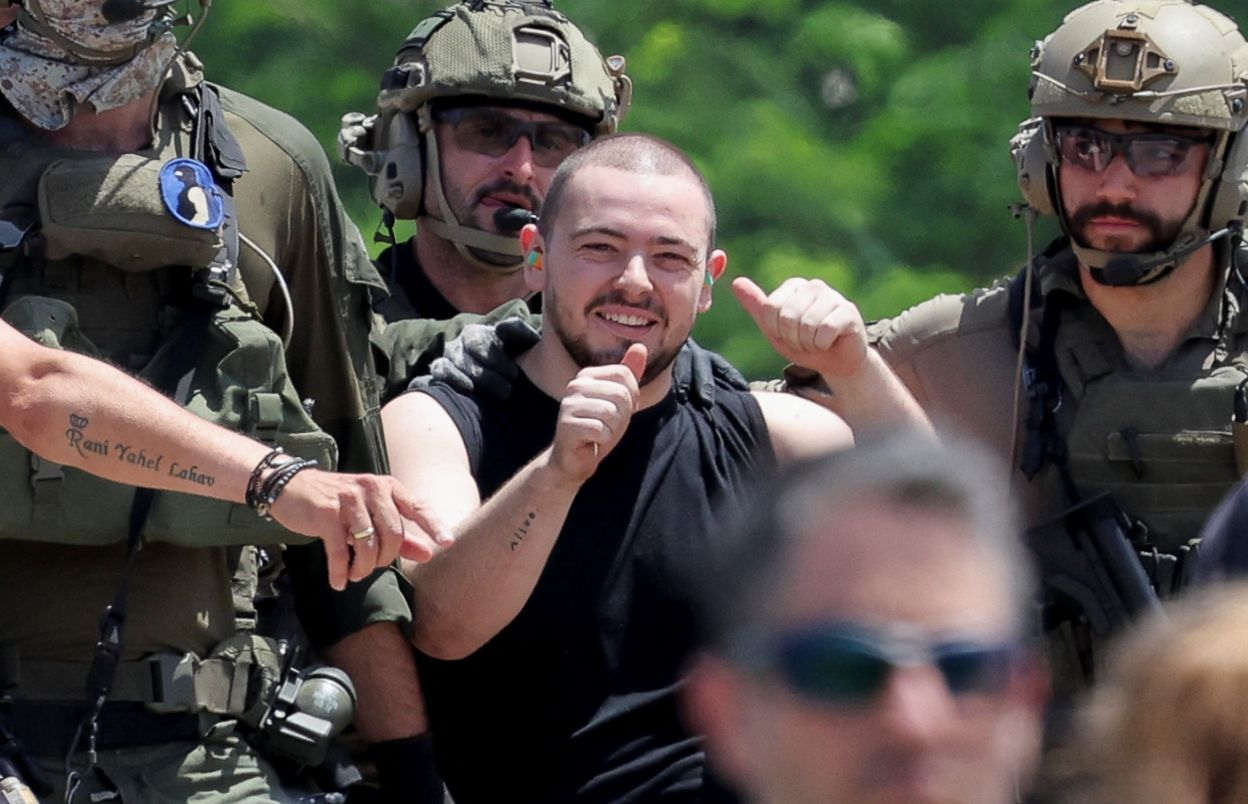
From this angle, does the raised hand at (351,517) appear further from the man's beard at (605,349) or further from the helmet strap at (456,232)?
the helmet strap at (456,232)

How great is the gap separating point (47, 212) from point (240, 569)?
2.67 ft

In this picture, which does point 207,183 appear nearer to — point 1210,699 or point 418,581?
point 418,581

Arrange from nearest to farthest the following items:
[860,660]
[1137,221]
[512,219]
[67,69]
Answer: [860,660], [67,69], [1137,221], [512,219]

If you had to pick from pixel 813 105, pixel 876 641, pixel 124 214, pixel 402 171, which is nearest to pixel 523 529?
pixel 124 214

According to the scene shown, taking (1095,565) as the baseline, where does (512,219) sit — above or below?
above

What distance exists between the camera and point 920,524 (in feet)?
7.73

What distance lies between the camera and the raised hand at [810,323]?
184 inches

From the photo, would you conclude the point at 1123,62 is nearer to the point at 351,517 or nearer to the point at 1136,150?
the point at 1136,150

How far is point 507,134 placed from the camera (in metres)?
6.50

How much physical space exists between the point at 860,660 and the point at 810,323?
8.03ft

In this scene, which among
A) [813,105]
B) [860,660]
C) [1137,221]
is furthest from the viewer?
[813,105]

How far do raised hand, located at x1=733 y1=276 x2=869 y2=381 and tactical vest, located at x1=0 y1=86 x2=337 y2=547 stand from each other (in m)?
0.96

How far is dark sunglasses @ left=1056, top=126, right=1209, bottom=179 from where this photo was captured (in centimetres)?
602

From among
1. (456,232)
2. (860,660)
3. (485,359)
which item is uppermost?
(456,232)
